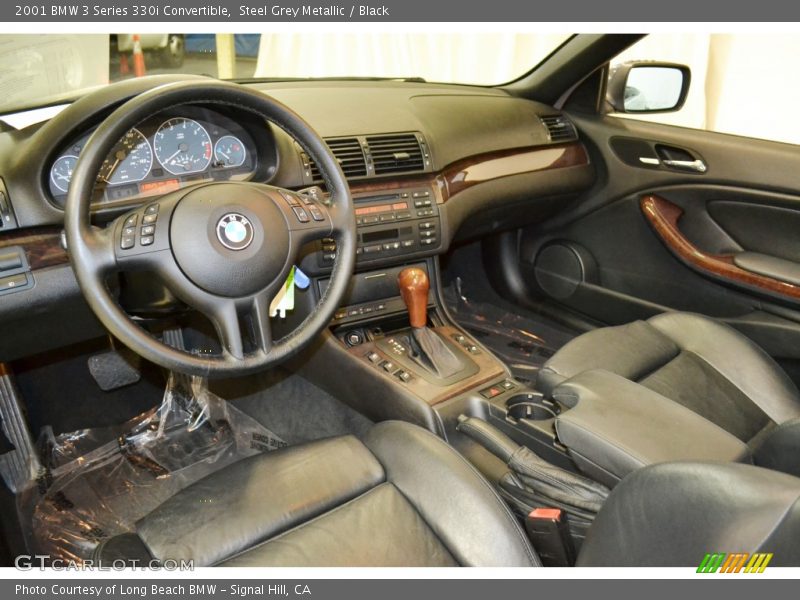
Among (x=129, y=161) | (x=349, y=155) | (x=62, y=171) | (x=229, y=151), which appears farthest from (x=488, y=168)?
(x=62, y=171)

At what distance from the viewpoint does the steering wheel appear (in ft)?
3.35

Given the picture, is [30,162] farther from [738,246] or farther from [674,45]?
[674,45]

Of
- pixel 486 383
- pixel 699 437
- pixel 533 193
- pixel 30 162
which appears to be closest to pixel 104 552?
pixel 30 162

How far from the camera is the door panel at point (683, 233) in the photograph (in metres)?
1.86

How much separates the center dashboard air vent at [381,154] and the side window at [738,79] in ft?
3.44

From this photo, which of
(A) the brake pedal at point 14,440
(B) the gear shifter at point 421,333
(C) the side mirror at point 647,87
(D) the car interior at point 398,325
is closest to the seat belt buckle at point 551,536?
(D) the car interior at point 398,325

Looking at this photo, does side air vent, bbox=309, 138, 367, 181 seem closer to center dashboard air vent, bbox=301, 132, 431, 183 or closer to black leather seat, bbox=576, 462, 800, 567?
center dashboard air vent, bbox=301, 132, 431, 183

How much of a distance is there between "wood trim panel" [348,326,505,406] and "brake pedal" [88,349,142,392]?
0.73 meters

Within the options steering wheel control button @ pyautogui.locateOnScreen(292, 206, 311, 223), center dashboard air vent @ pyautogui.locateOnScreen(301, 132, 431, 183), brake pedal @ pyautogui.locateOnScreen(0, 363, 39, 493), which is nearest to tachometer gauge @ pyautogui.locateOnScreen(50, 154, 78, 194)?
steering wheel control button @ pyautogui.locateOnScreen(292, 206, 311, 223)

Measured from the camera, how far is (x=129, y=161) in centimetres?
128

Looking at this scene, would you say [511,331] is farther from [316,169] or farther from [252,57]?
[252,57]

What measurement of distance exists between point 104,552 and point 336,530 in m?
0.37

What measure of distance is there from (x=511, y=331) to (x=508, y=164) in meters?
0.63

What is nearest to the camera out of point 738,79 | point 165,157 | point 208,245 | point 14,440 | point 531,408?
point 208,245
